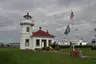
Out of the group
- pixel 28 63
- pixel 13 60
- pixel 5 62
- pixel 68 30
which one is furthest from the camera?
pixel 68 30

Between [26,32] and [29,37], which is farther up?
[26,32]

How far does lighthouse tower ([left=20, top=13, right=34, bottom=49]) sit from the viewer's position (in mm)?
51347

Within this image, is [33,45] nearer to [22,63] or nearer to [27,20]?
[27,20]

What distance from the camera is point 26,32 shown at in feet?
170

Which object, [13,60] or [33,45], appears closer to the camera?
[13,60]

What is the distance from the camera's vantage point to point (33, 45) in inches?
2024

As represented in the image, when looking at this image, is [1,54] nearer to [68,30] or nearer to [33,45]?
[68,30]

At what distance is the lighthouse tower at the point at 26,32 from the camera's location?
51.3m

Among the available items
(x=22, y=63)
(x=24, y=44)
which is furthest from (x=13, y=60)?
(x=24, y=44)

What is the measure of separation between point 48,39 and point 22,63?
123 feet

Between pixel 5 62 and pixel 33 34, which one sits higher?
pixel 33 34

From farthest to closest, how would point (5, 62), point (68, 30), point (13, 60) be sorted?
1. point (68, 30)
2. point (13, 60)
3. point (5, 62)

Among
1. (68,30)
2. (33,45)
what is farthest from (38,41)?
(68,30)

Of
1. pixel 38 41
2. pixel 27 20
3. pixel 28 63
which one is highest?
pixel 27 20
